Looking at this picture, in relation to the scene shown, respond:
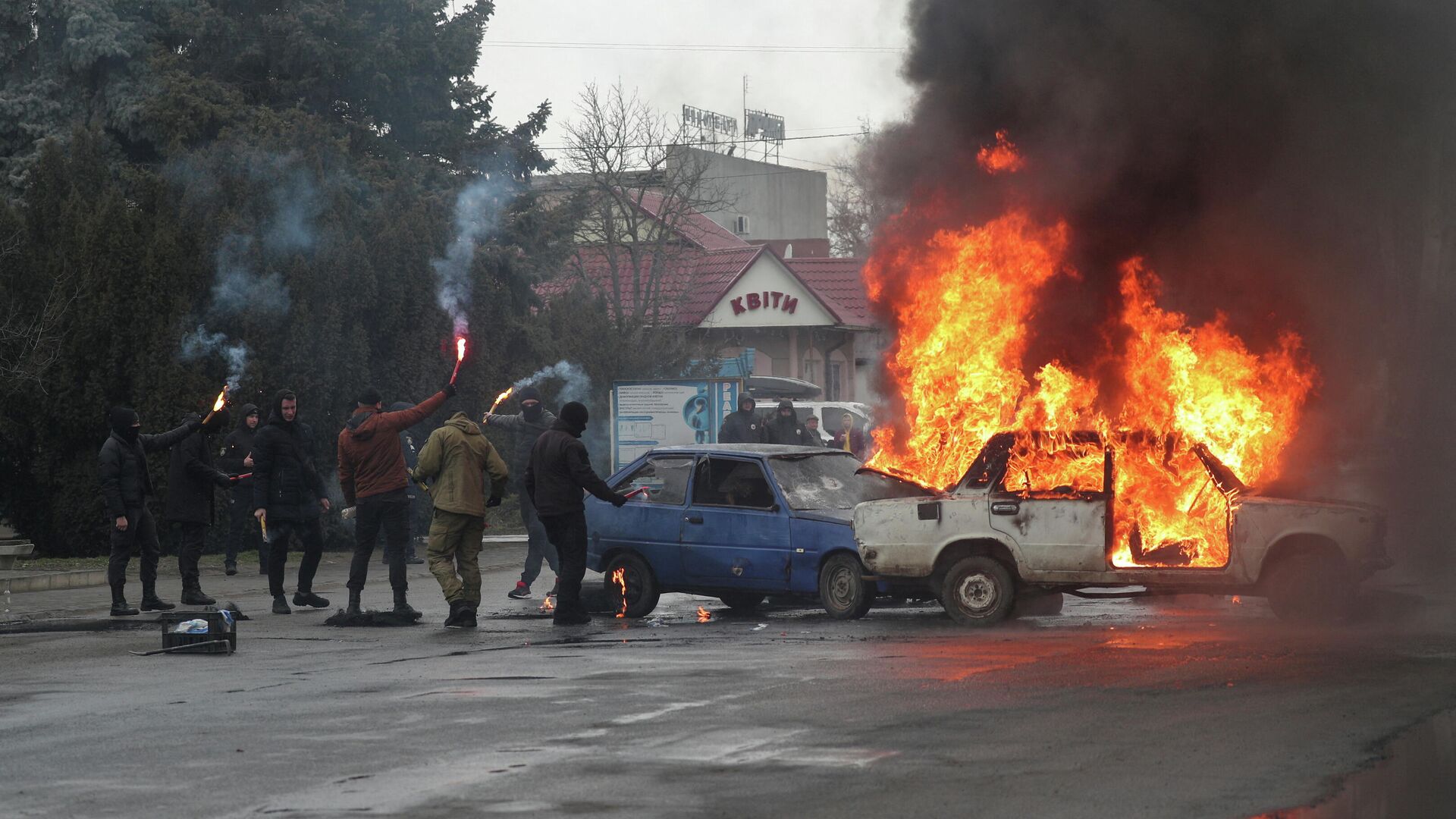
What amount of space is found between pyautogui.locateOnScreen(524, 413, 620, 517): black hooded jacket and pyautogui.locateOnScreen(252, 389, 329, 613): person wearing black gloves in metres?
2.42

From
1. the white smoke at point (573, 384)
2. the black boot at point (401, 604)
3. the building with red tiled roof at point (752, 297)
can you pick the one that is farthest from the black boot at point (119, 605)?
the building with red tiled roof at point (752, 297)

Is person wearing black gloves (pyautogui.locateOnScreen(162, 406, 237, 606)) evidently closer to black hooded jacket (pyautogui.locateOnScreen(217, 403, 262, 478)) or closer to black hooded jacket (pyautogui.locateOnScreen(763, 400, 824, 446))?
black hooded jacket (pyautogui.locateOnScreen(217, 403, 262, 478))

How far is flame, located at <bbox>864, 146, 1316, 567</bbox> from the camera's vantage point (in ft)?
43.7

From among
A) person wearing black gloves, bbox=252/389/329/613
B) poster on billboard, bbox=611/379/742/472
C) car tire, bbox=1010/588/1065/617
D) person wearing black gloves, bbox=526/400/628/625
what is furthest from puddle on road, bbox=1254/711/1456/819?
poster on billboard, bbox=611/379/742/472

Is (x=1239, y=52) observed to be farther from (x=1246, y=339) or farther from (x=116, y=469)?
(x=116, y=469)

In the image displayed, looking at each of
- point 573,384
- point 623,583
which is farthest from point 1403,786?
point 573,384

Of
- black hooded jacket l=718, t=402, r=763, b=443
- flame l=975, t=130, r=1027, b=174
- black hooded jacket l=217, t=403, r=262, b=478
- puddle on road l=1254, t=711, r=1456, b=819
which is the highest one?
flame l=975, t=130, r=1027, b=174

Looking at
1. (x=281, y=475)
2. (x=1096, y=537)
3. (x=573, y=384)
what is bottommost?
(x=1096, y=537)

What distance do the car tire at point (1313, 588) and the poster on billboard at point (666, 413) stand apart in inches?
504

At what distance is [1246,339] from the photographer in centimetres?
1516

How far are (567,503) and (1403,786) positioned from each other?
8276mm

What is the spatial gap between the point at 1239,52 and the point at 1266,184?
125cm

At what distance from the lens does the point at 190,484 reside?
635 inches

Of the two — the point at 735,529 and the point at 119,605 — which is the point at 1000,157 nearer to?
the point at 735,529
